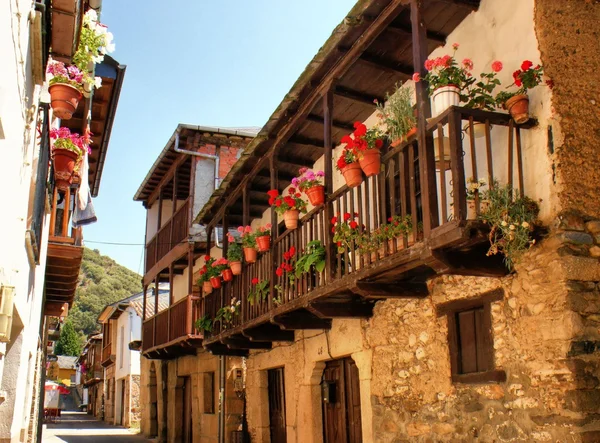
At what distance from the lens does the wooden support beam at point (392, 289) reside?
629cm

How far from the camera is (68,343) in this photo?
67.1m

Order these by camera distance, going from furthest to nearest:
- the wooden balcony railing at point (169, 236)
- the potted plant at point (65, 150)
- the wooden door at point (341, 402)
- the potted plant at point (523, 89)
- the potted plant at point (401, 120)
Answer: the wooden balcony railing at point (169, 236) → the wooden door at point (341, 402) → the potted plant at point (65, 150) → the potted plant at point (401, 120) → the potted plant at point (523, 89)

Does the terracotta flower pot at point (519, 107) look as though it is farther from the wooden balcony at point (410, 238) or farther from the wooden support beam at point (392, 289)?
the wooden support beam at point (392, 289)

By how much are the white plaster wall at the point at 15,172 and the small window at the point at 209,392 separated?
8.21 meters

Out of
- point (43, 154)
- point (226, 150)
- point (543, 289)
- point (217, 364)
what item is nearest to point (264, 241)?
point (43, 154)

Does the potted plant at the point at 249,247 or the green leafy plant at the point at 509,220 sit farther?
the potted plant at the point at 249,247

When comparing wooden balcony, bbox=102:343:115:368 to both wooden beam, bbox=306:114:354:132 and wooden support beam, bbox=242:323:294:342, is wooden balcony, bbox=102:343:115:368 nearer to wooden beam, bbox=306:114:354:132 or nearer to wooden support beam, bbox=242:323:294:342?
wooden support beam, bbox=242:323:294:342

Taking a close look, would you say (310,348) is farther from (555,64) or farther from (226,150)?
(226,150)

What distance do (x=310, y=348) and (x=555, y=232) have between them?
5.22 meters

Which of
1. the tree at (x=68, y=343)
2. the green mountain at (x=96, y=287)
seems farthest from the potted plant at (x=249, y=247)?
the green mountain at (x=96, y=287)

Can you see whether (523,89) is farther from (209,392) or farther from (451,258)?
(209,392)

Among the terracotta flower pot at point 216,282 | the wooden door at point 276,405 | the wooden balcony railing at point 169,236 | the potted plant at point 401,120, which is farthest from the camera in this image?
the wooden balcony railing at point 169,236

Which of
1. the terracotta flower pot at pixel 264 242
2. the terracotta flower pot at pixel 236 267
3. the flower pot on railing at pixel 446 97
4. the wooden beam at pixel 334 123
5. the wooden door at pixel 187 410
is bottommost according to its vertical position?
the wooden door at pixel 187 410

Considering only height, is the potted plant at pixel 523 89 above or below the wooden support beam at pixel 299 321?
above
